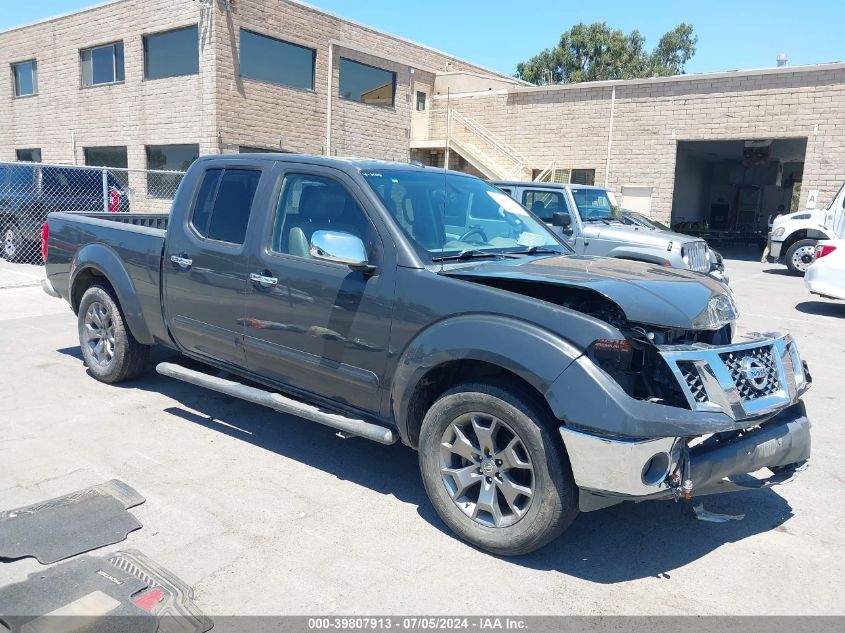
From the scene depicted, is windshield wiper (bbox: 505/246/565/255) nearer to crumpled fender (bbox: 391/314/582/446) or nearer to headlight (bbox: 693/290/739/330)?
crumpled fender (bbox: 391/314/582/446)

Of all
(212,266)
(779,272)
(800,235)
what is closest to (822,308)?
(800,235)

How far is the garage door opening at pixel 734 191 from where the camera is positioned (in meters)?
27.6

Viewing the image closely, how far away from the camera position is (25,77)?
88.1 feet

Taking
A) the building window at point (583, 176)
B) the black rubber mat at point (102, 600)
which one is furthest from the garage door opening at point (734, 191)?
the black rubber mat at point (102, 600)

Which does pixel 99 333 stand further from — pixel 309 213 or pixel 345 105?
pixel 345 105

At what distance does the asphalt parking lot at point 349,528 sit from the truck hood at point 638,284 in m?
1.24

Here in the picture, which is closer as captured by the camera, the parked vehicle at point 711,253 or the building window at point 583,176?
the parked vehicle at point 711,253

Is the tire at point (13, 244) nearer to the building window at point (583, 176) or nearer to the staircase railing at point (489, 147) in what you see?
the staircase railing at point (489, 147)

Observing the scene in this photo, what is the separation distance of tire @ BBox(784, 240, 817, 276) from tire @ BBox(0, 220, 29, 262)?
16991 millimetres

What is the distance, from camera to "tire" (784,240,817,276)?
1661 cm

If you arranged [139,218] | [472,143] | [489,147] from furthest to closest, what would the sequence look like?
[472,143], [489,147], [139,218]

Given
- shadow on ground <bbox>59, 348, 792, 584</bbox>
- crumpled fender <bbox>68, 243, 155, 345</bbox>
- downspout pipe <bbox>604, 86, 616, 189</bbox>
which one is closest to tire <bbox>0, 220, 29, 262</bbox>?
crumpled fender <bbox>68, 243, 155, 345</bbox>

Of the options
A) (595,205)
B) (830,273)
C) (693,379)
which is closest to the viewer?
(693,379)

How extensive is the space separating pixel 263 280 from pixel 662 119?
2010 centimetres
